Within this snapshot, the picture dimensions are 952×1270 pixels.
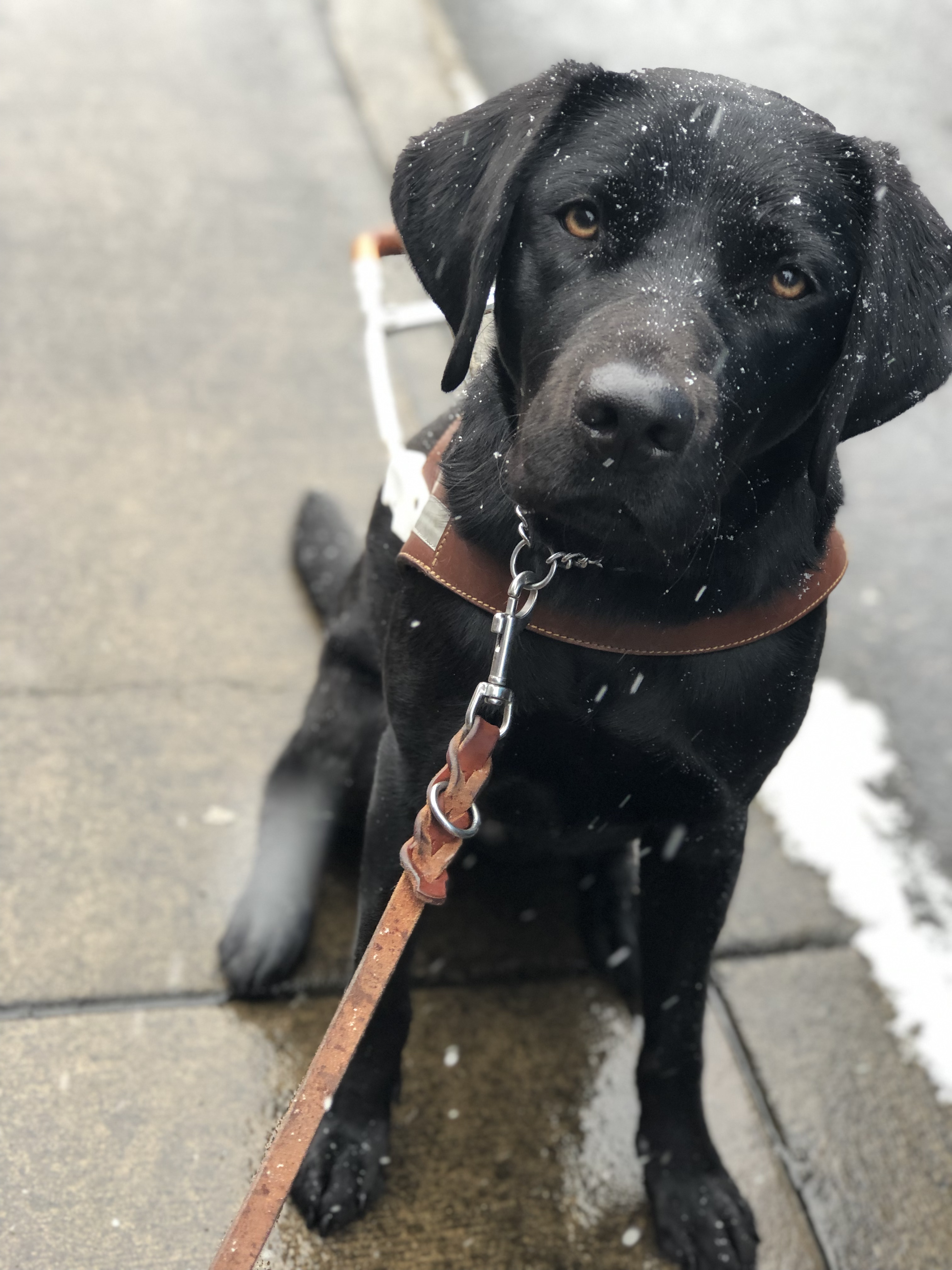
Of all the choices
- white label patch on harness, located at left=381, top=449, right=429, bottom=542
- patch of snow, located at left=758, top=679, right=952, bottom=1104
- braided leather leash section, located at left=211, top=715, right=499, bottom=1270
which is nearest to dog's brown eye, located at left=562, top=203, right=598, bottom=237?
white label patch on harness, located at left=381, top=449, right=429, bottom=542

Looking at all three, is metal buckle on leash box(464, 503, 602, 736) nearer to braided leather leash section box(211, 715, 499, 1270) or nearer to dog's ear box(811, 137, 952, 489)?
braided leather leash section box(211, 715, 499, 1270)

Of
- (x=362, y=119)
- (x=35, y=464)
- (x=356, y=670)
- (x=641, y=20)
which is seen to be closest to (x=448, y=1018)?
(x=356, y=670)

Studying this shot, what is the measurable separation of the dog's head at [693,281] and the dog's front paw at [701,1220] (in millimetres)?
1131

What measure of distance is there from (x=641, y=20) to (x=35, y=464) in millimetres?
4839

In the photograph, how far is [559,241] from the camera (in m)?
1.79

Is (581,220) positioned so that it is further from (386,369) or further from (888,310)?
(386,369)

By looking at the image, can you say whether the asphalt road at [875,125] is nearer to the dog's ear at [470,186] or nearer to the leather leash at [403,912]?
the leather leash at [403,912]

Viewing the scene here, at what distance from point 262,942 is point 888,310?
157 centimetres

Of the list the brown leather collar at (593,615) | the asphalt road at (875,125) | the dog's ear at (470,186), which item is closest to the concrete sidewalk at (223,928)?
the asphalt road at (875,125)

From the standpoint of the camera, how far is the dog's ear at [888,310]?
1744mm

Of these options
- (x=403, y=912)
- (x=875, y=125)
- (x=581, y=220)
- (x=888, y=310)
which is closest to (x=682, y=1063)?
(x=403, y=912)

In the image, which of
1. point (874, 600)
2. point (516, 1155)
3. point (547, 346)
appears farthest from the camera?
point (874, 600)

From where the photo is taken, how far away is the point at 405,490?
2.19 m

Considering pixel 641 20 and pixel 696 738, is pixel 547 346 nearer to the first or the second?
pixel 696 738
